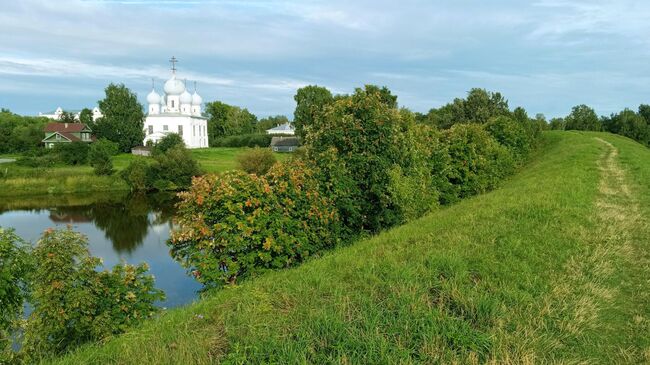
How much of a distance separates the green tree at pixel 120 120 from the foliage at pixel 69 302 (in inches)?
3178

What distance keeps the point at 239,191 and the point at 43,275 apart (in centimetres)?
308

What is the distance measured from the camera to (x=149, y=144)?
78.5 meters

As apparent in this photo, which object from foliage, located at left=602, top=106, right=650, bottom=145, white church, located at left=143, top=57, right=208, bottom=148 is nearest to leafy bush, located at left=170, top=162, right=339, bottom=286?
foliage, located at left=602, top=106, right=650, bottom=145

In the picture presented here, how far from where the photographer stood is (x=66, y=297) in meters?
5.93

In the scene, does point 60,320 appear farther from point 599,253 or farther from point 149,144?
point 149,144

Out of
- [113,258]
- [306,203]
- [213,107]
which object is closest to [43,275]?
[306,203]

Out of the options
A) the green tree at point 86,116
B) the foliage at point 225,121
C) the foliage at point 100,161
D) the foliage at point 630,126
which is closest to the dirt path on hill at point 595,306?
the foliage at point 100,161

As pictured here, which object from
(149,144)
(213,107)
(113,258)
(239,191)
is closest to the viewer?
(239,191)

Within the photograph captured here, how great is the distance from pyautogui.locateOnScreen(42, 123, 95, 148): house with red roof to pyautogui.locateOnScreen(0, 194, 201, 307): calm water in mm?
38799

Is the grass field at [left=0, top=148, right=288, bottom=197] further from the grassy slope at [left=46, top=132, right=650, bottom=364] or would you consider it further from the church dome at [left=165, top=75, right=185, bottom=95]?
the grassy slope at [left=46, top=132, right=650, bottom=364]

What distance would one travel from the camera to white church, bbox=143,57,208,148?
280ft

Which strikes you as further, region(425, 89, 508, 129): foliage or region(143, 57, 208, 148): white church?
region(143, 57, 208, 148): white church

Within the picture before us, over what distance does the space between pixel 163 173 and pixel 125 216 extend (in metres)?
16.1

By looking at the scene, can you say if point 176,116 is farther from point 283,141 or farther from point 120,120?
point 283,141
